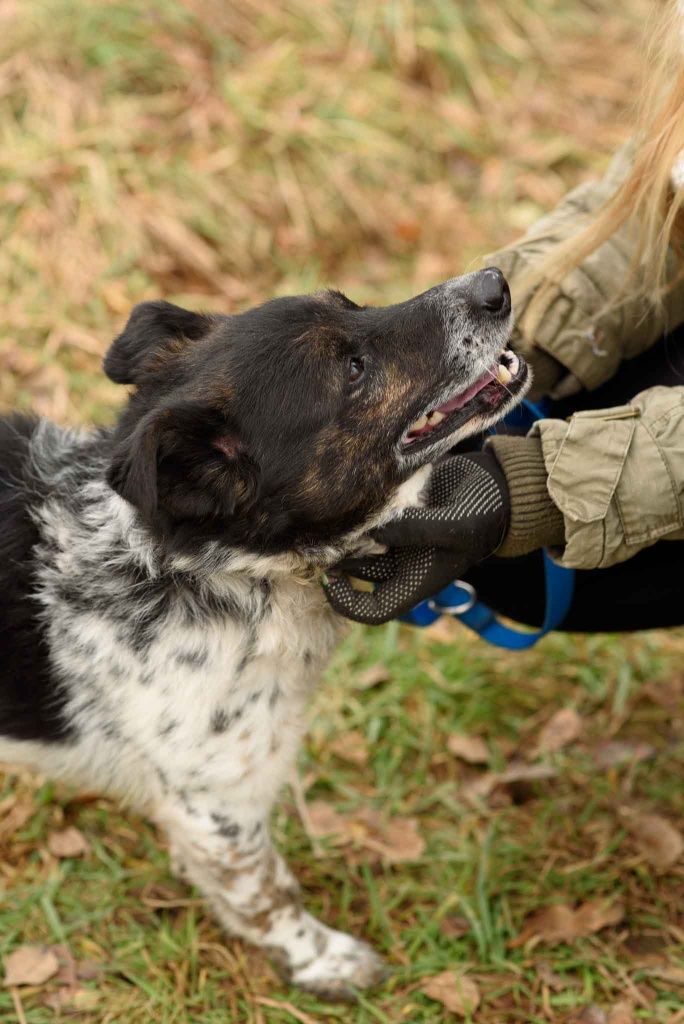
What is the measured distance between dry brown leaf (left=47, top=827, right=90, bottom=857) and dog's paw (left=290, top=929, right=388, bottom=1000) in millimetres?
825

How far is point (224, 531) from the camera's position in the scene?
2490 millimetres

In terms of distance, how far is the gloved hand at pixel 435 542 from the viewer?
2.48 meters

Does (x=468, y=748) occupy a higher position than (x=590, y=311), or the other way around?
(x=590, y=311)

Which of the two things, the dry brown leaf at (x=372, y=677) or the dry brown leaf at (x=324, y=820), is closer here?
the dry brown leaf at (x=324, y=820)

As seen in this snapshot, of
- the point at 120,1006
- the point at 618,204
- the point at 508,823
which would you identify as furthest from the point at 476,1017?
the point at 618,204

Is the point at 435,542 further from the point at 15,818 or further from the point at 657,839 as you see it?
the point at 15,818

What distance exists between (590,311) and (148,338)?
4.06ft

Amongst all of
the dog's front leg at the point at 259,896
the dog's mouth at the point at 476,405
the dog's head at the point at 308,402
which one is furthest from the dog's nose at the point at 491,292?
the dog's front leg at the point at 259,896

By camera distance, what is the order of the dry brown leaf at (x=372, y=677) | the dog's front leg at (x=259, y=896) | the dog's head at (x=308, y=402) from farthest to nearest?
the dry brown leaf at (x=372, y=677)
the dog's front leg at (x=259, y=896)
the dog's head at (x=308, y=402)

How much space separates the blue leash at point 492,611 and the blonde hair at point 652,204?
35cm

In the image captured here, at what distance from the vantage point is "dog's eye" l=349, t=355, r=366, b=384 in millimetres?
2559

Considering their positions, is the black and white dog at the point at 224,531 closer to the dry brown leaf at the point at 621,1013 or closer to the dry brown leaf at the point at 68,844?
the dry brown leaf at the point at 68,844

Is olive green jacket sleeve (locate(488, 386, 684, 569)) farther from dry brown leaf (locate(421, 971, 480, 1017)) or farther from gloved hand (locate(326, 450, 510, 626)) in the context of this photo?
dry brown leaf (locate(421, 971, 480, 1017))

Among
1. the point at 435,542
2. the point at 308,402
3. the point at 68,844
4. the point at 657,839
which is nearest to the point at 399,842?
the point at 657,839
